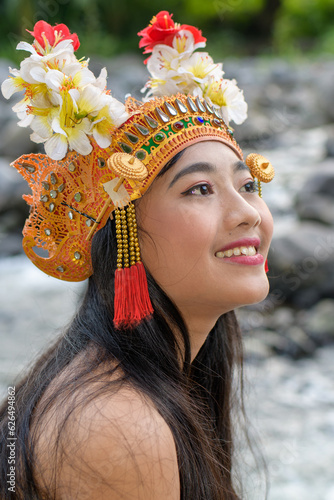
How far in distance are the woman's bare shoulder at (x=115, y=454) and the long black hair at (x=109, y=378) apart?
34 millimetres

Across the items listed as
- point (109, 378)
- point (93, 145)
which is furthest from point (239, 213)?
point (109, 378)

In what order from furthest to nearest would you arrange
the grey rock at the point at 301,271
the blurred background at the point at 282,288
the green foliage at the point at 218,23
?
the green foliage at the point at 218,23
the grey rock at the point at 301,271
the blurred background at the point at 282,288

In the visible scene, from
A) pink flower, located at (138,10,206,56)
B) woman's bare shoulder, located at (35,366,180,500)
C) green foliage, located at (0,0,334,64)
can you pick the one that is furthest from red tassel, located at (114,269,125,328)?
green foliage, located at (0,0,334,64)

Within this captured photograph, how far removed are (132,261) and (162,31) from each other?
1.04 meters

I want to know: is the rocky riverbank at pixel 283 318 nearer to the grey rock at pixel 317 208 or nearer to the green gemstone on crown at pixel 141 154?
the grey rock at pixel 317 208

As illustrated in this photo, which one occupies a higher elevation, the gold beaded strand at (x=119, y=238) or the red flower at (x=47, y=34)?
the red flower at (x=47, y=34)

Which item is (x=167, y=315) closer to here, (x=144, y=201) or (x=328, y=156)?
(x=144, y=201)

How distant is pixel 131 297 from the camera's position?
1.98 meters

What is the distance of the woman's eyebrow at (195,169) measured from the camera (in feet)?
6.82

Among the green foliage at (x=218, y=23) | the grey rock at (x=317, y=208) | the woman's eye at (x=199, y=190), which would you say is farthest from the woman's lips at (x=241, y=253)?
the green foliage at (x=218, y=23)

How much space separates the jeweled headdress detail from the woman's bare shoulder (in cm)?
35

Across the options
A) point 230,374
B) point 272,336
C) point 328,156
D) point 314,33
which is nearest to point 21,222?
point 272,336

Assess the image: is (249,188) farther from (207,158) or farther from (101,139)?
(101,139)

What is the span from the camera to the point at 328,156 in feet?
35.6
